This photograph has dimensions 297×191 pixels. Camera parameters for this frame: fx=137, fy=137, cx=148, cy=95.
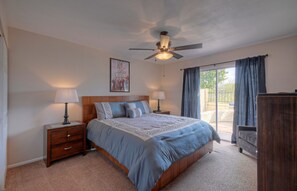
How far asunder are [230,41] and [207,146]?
243 cm

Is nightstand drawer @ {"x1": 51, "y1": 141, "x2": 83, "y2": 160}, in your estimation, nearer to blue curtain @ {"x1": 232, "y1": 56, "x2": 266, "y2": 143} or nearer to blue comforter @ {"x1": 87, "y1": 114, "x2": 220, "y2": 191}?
blue comforter @ {"x1": 87, "y1": 114, "x2": 220, "y2": 191}

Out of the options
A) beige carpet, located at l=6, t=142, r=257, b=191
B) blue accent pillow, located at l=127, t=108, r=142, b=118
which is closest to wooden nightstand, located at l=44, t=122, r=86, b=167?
beige carpet, located at l=6, t=142, r=257, b=191

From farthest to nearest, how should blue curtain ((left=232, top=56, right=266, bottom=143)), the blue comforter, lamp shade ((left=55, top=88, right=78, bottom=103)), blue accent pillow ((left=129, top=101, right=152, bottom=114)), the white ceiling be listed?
blue accent pillow ((left=129, top=101, right=152, bottom=114)) < blue curtain ((left=232, top=56, right=266, bottom=143)) < lamp shade ((left=55, top=88, right=78, bottom=103)) < the white ceiling < the blue comforter

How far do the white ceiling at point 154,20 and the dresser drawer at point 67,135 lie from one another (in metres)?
1.93

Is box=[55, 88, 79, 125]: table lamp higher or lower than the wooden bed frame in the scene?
higher

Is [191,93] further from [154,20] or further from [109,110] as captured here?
[154,20]

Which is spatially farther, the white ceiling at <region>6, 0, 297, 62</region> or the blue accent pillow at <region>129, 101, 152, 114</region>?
the blue accent pillow at <region>129, 101, 152, 114</region>

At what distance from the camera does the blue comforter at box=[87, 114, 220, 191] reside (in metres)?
1.69

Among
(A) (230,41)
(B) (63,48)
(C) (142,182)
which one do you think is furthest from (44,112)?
(A) (230,41)

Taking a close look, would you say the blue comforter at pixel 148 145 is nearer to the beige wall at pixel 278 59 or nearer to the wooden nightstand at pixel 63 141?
the wooden nightstand at pixel 63 141

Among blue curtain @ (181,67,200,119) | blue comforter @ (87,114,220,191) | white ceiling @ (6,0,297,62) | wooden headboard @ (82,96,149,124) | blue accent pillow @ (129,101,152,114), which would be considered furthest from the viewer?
blue curtain @ (181,67,200,119)

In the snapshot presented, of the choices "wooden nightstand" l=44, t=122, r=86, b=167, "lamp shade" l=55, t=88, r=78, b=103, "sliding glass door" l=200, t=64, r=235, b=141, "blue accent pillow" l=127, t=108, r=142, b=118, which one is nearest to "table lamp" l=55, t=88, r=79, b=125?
"lamp shade" l=55, t=88, r=78, b=103

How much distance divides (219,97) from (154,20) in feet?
10.1

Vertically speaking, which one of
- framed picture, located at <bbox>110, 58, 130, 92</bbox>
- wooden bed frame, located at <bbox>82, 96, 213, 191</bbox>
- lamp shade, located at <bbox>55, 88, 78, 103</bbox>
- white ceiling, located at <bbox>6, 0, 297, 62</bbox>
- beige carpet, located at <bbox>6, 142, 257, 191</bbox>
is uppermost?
white ceiling, located at <bbox>6, 0, 297, 62</bbox>
